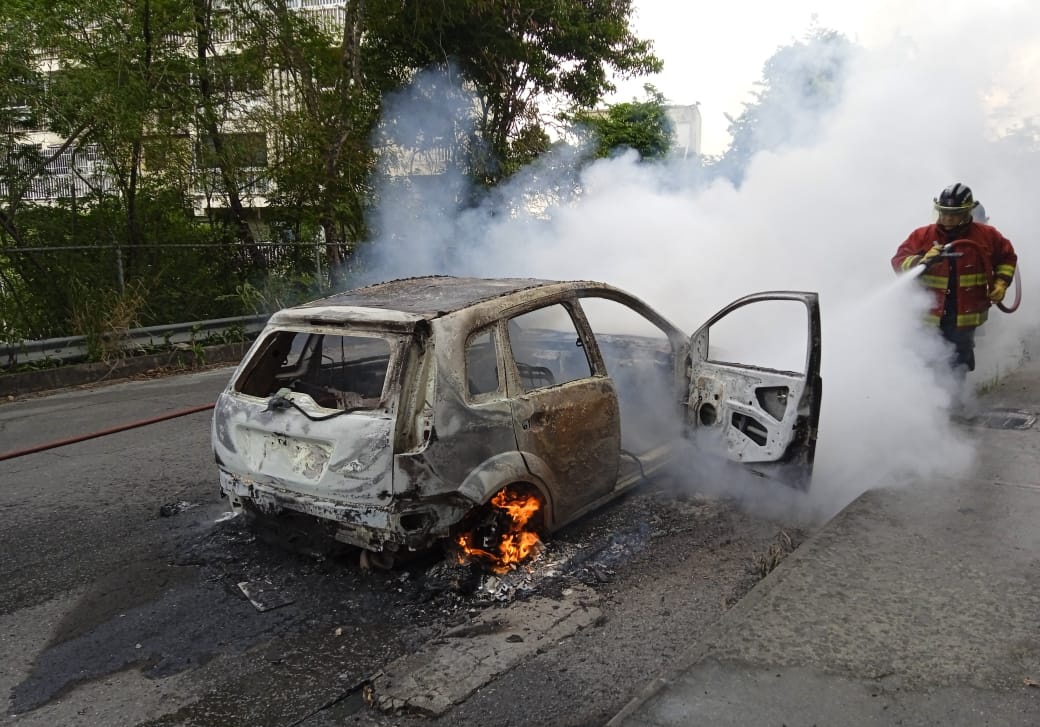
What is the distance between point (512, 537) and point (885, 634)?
1709 millimetres

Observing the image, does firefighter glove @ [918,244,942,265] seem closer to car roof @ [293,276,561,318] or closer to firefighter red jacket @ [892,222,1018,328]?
firefighter red jacket @ [892,222,1018,328]

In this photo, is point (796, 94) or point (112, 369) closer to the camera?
point (112, 369)

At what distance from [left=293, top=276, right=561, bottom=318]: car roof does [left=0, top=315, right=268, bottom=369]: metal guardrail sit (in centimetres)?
667

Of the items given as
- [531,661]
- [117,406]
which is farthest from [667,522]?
[117,406]

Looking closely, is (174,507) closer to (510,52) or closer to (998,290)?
(998,290)

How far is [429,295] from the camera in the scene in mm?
4031

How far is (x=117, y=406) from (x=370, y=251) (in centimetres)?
633

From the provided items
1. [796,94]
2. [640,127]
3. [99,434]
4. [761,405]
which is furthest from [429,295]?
[640,127]

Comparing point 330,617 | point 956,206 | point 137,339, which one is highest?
point 956,206

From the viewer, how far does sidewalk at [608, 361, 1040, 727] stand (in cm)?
257

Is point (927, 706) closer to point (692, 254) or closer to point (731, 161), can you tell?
point (692, 254)

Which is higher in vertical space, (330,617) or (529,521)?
(529,521)

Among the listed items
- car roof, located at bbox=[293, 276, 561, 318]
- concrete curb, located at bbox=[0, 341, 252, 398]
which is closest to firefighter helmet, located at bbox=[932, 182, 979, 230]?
car roof, located at bbox=[293, 276, 561, 318]

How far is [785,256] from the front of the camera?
952 centimetres
